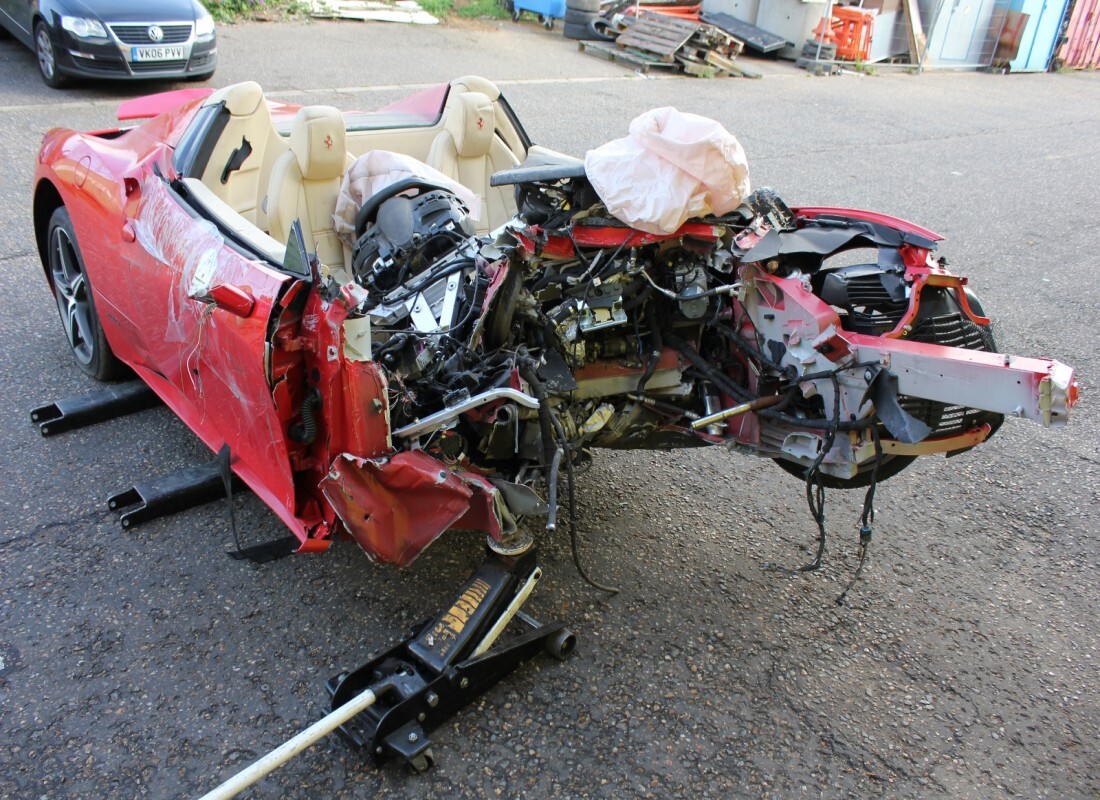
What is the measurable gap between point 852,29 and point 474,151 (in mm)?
12736

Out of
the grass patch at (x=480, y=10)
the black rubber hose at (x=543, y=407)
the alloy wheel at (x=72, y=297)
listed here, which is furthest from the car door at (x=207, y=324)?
the grass patch at (x=480, y=10)

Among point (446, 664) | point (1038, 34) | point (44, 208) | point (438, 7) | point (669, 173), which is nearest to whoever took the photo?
point (446, 664)

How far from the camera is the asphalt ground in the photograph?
260cm

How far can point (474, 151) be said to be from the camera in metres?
4.68

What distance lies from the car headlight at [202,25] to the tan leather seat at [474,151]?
529 centimetres

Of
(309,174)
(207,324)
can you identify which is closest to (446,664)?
(207,324)

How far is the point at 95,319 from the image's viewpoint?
4.12 metres

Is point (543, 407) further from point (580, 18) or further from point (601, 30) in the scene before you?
point (580, 18)

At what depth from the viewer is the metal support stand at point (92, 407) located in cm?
391

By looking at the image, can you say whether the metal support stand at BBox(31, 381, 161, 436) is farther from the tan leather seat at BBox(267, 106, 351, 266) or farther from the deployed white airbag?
the deployed white airbag

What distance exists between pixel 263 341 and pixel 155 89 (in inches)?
301

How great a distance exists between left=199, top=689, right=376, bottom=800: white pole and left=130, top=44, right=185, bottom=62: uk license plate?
7824mm

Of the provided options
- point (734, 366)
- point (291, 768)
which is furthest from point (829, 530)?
point (291, 768)

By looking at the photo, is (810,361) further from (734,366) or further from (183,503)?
(183,503)
